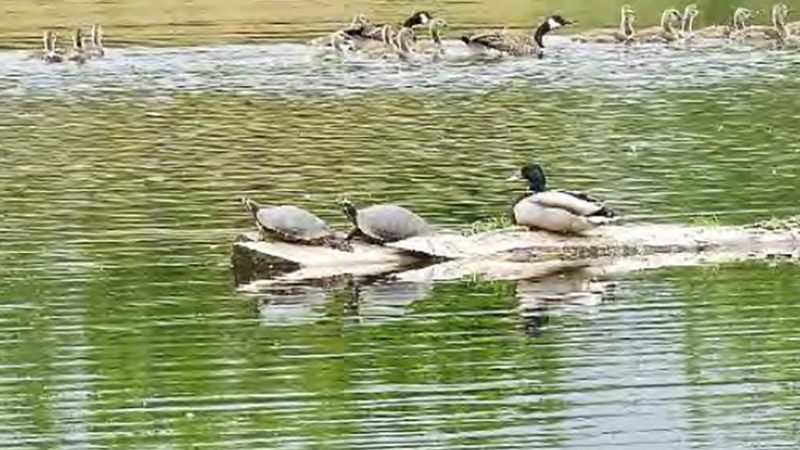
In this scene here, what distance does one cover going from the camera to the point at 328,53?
46750mm

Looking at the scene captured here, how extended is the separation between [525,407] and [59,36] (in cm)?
3648

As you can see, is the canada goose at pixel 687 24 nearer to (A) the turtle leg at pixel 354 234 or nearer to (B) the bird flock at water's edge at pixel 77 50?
(B) the bird flock at water's edge at pixel 77 50

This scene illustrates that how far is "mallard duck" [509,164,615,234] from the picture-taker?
2130 cm

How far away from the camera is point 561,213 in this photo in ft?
70.3

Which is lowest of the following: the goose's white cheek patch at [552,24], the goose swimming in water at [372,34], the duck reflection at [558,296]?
the goose swimming in water at [372,34]

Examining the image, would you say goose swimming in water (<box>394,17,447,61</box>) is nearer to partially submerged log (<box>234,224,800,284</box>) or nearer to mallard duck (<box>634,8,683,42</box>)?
mallard duck (<box>634,8,683,42</box>)

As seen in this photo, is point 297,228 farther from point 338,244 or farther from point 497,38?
point 497,38

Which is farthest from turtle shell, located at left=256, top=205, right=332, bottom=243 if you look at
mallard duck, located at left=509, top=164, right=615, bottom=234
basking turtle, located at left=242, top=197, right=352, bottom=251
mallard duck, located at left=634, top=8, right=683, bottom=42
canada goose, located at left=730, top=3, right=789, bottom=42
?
canada goose, located at left=730, top=3, right=789, bottom=42

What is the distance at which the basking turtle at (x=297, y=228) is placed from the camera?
70.8 feet

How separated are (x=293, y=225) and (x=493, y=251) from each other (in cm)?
204

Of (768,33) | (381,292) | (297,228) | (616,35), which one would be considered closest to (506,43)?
(616,35)

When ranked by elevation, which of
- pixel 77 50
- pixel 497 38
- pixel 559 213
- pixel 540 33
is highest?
pixel 559 213

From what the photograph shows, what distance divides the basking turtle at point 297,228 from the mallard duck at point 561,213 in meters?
1.82

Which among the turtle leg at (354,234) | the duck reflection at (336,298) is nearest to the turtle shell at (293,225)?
the turtle leg at (354,234)
